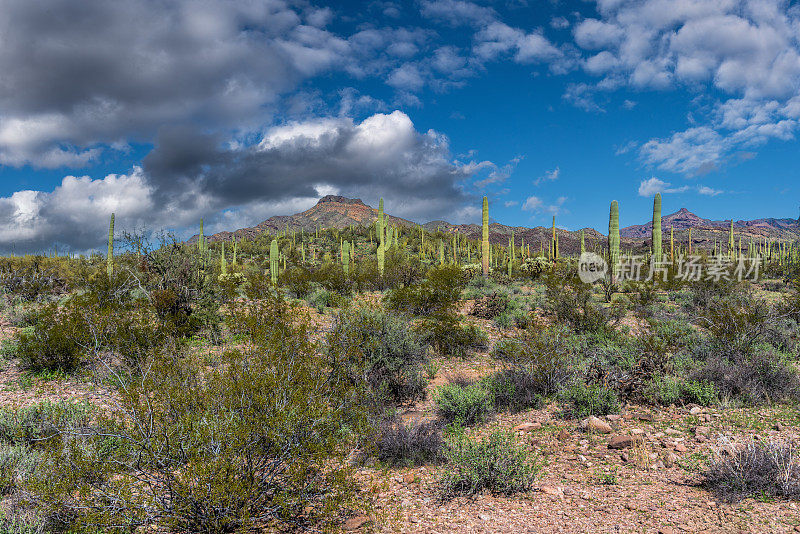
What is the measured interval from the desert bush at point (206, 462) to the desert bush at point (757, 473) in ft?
11.9

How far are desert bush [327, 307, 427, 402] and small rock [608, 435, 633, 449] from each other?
A: 3.65m

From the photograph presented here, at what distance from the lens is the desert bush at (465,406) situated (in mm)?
6422

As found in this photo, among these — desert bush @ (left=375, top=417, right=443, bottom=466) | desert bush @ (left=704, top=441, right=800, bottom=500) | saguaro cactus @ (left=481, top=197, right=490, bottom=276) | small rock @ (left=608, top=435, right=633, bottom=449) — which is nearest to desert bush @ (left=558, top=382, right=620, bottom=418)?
small rock @ (left=608, top=435, right=633, bottom=449)

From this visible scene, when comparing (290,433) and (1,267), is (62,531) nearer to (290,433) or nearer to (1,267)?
(290,433)

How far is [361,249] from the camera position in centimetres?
5325

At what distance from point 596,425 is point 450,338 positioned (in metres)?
5.82

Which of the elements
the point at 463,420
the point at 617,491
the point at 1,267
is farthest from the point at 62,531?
the point at 1,267

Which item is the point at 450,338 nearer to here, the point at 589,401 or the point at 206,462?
the point at 589,401

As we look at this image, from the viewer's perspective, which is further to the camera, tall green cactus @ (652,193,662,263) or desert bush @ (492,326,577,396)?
tall green cactus @ (652,193,662,263)

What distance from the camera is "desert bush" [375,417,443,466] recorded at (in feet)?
17.3

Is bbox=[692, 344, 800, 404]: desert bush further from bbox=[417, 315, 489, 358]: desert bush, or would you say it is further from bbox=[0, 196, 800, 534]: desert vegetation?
bbox=[417, 315, 489, 358]: desert bush

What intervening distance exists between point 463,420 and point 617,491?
95.3 inches

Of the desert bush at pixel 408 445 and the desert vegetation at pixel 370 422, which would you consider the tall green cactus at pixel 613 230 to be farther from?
the desert bush at pixel 408 445

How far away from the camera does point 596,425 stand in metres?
5.74
